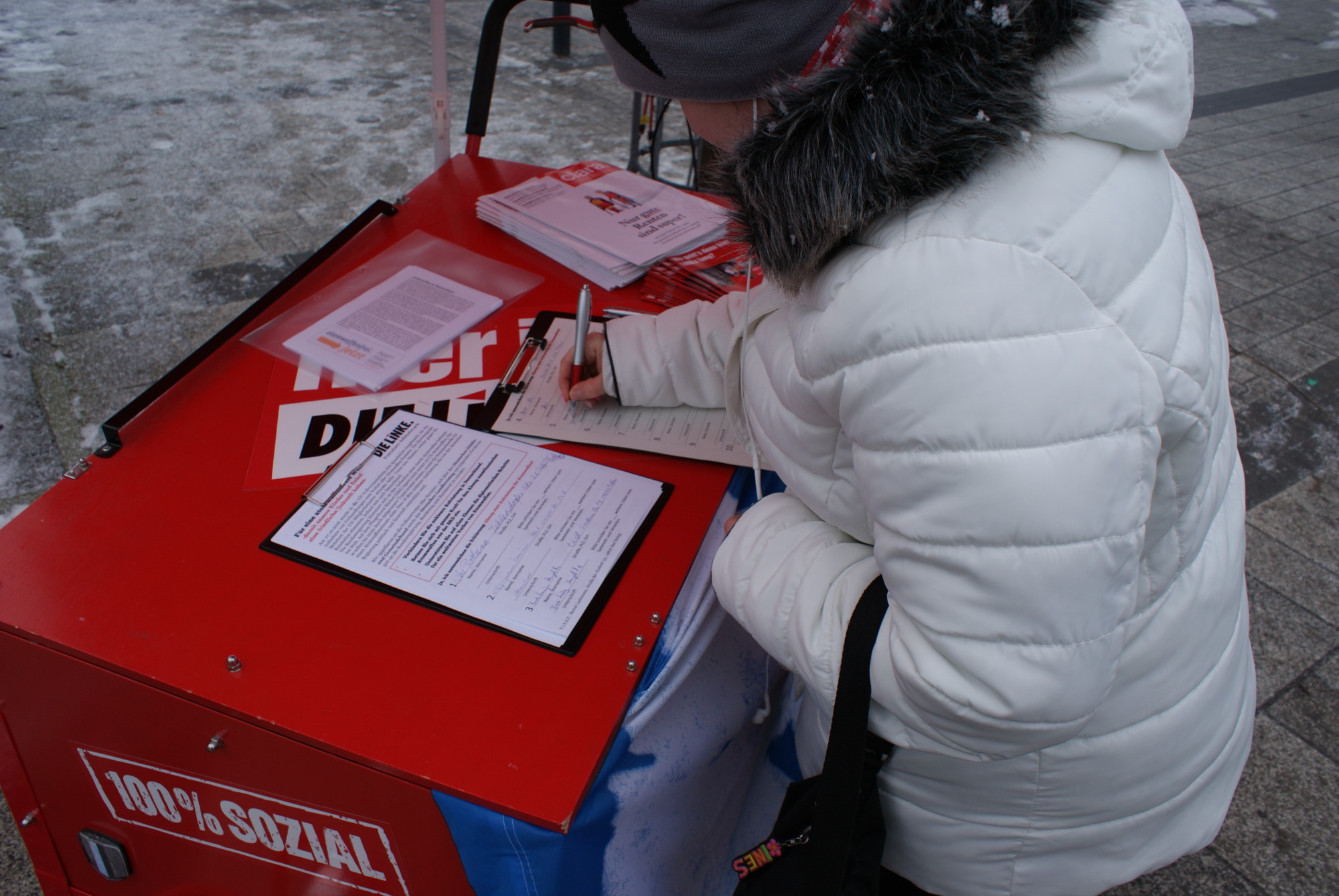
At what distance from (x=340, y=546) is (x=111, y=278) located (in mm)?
2515

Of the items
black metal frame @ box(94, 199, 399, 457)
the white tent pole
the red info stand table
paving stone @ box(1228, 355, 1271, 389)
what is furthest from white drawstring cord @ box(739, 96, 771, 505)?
paving stone @ box(1228, 355, 1271, 389)

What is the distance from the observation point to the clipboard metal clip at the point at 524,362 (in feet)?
3.90

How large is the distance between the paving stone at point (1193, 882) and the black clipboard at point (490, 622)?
1125mm

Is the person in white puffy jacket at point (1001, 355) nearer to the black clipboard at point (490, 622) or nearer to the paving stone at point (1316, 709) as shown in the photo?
the black clipboard at point (490, 622)

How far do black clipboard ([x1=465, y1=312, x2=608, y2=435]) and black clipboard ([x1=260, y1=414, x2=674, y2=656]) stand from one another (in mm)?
213

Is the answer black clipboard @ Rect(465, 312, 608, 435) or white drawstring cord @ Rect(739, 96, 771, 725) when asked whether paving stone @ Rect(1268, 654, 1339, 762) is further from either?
black clipboard @ Rect(465, 312, 608, 435)

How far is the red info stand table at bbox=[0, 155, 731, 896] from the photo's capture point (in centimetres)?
77

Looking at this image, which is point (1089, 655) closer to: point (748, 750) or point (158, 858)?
point (748, 750)

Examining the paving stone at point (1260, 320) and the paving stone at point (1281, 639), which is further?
the paving stone at point (1260, 320)

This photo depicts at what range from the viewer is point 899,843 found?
0.88m

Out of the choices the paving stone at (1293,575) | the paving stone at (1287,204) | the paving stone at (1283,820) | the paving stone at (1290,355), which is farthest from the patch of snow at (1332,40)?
the paving stone at (1283,820)

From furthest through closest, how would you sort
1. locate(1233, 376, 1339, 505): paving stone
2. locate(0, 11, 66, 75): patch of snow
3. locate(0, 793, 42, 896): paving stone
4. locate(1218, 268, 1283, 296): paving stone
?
locate(0, 11, 66, 75): patch of snow, locate(1218, 268, 1283, 296): paving stone, locate(1233, 376, 1339, 505): paving stone, locate(0, 793, 42, 896): paving stone

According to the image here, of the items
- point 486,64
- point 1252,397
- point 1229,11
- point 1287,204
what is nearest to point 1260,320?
point 1252,397

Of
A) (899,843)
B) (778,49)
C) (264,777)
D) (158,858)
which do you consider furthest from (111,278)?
(899,843)
